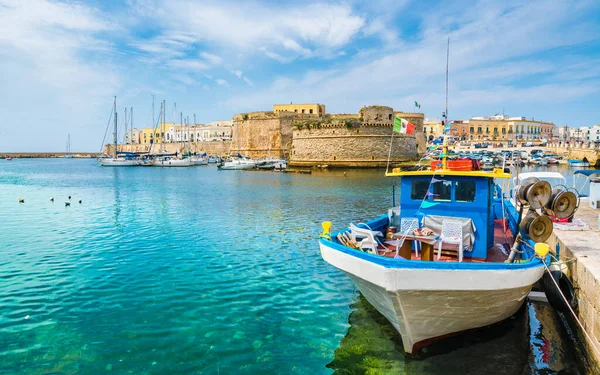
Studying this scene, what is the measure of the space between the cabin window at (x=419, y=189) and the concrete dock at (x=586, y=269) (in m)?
2.25

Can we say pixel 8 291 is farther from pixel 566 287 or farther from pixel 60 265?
pixel 566 287

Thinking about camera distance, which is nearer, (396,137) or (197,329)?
(197,329)

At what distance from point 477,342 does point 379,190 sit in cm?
1854

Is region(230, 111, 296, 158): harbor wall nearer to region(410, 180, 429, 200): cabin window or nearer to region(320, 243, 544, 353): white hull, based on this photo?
region(410, 180, 429, 200): cabin window

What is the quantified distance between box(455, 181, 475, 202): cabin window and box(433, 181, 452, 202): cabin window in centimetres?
11

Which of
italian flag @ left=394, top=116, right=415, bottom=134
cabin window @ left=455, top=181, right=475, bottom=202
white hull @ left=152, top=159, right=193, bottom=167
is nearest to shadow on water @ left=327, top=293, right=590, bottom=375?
cabin window @ left=455, top=181, right=475, bottom=202

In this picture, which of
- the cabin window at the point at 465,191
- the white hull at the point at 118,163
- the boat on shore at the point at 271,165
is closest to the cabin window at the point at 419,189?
the cabin window at the point at 465,191

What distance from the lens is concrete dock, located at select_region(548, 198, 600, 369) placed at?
15.7ft

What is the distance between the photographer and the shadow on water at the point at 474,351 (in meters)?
5.02

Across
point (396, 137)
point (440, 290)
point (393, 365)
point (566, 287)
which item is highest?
point (396, 137)

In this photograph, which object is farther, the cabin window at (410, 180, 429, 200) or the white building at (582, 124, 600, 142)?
the white building at (582, 124, 600, 142)

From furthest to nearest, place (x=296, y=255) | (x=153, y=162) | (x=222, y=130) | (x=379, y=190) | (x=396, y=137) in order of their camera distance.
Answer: (x=222, y=130)
(x=153, y=162)
(x=396, y=137)
(x=379, y=190)
(x=296, y=255)

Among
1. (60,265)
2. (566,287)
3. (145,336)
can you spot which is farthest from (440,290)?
(60,265)

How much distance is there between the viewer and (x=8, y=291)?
727 cm
